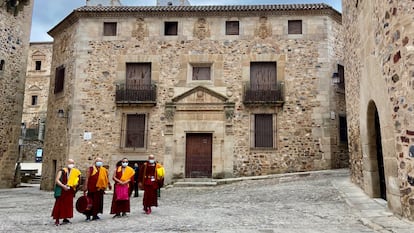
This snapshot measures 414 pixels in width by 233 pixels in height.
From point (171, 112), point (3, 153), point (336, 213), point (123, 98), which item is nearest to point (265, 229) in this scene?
point (336, 213)

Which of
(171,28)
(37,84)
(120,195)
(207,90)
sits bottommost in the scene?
(120,195)

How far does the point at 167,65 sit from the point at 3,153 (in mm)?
8441

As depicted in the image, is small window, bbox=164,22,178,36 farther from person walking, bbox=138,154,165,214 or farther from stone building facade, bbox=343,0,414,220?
person walking, bbox=138,154,165,214

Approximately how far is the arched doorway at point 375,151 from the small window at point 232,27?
873 centimetres

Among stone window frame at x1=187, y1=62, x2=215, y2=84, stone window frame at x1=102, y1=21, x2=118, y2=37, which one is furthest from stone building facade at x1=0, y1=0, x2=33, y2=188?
stone window frame at x1=187, y1=62, x2=215, y2=84

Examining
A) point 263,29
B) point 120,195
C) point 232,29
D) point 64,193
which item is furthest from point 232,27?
point 64,193

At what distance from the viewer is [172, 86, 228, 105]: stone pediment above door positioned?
46.3 ft

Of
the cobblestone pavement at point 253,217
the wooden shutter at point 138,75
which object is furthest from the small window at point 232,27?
the cobblestone pavement at point 253,217

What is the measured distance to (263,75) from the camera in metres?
14.3

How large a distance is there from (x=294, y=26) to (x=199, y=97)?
5053mm

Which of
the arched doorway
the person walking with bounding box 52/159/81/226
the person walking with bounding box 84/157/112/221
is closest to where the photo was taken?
the person walking with bounding box 52/159/81/226

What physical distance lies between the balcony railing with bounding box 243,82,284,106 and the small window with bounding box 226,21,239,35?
7.87 ft

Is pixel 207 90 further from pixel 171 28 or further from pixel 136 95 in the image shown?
pixel 171 28

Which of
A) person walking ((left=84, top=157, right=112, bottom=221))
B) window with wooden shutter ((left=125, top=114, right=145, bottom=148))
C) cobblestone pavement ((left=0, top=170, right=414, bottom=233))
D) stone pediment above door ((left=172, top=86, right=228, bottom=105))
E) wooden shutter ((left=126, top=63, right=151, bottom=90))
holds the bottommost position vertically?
cobblestone pavement ((left=0, top=170, right=414, bottom=233))
